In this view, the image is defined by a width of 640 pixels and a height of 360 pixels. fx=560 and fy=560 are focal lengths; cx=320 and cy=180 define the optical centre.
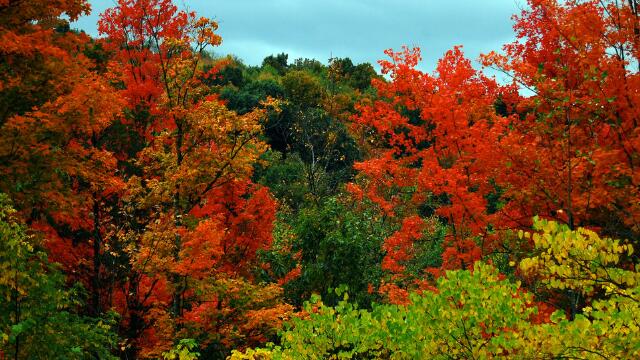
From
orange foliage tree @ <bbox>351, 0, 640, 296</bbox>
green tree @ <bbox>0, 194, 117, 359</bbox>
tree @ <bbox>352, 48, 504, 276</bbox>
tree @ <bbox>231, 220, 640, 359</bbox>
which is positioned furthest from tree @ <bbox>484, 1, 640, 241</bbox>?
green tree @ <bbox>0, 194, 117, 359</bbox>

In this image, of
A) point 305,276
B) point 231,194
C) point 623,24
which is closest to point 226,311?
point 305,276

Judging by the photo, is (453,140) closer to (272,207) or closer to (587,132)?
(587,132)

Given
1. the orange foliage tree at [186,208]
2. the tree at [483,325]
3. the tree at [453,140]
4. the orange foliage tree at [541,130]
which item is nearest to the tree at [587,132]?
the orange foliage tree at [541,130]

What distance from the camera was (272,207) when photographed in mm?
22000

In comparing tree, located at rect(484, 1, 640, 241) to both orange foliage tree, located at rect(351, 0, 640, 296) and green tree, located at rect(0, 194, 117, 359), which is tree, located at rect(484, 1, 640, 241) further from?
green tree, located at rect(0, 194, 117, 359)

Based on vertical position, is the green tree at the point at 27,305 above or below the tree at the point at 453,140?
below

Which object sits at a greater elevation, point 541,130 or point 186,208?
point 541,130

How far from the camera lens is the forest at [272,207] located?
29.1 ft

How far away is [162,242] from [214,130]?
3.84 m

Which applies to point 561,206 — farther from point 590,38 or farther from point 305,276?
point 305,276

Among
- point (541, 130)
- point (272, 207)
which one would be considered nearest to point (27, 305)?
point (541, 130)

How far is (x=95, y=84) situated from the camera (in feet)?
47.4

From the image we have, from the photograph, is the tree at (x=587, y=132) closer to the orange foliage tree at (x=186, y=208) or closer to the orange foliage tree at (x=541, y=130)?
the orange foliage tree at (x=541, y=130)

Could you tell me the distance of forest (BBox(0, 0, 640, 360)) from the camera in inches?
350
